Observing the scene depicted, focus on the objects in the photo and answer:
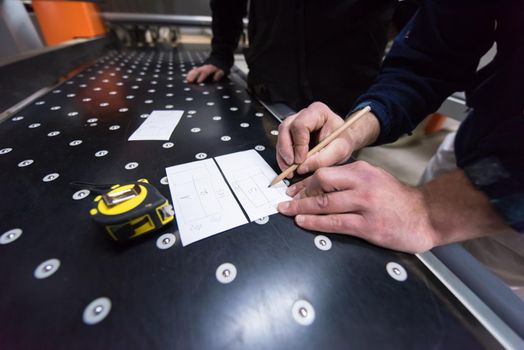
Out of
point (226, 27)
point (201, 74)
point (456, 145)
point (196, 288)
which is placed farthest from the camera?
point (226, 27)

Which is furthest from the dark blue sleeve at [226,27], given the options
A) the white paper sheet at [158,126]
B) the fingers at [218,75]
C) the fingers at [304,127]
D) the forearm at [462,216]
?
the forearm at [462,216]

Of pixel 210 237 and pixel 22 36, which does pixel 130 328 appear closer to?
pixel 210 237

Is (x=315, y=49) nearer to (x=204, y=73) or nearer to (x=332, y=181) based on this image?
(x=204, y=73)

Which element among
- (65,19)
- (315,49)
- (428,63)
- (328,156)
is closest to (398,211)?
(328,156)

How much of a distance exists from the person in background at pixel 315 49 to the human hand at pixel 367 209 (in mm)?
472

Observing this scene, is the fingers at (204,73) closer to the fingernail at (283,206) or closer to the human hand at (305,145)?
the human hand at (305,145)

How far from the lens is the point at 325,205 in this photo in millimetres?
316

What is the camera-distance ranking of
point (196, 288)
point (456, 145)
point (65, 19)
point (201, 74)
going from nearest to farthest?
point (196, 288) → point (456, 145) → point (201, 74) → point (65, 19)

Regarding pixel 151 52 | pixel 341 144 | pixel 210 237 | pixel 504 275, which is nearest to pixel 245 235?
pixel 210 237

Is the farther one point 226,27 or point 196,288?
point 226,27

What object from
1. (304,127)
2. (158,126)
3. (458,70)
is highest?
(458,70)

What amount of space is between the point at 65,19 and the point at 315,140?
180 centimetres

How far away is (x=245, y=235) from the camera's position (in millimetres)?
301

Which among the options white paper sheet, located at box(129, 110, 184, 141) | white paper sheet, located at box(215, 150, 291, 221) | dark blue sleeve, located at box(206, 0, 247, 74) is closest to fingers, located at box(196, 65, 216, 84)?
dark blue sleeve, located at box(206, 0, 247, 74)
